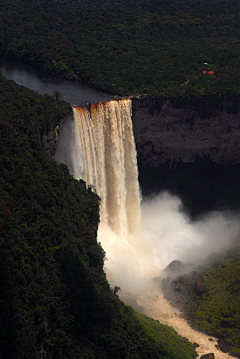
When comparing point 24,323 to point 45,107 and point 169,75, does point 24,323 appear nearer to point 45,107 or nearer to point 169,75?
point 45,107

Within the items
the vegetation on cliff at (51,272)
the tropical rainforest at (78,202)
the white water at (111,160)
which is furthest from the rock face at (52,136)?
the white water at (111,160)

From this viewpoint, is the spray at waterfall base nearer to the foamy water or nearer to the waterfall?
the waterfall

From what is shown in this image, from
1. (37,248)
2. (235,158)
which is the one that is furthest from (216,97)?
(37,248)

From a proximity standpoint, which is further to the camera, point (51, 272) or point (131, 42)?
point (131, 42)

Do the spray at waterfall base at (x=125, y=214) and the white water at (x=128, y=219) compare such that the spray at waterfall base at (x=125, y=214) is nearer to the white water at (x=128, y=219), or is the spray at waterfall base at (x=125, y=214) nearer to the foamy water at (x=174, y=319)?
the white water at (x=128, y=219)

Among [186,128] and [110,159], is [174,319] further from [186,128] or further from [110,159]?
[186,128]

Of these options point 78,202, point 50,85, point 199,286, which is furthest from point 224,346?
point 50,85

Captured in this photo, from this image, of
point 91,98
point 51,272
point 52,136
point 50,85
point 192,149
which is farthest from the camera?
point 50,85
